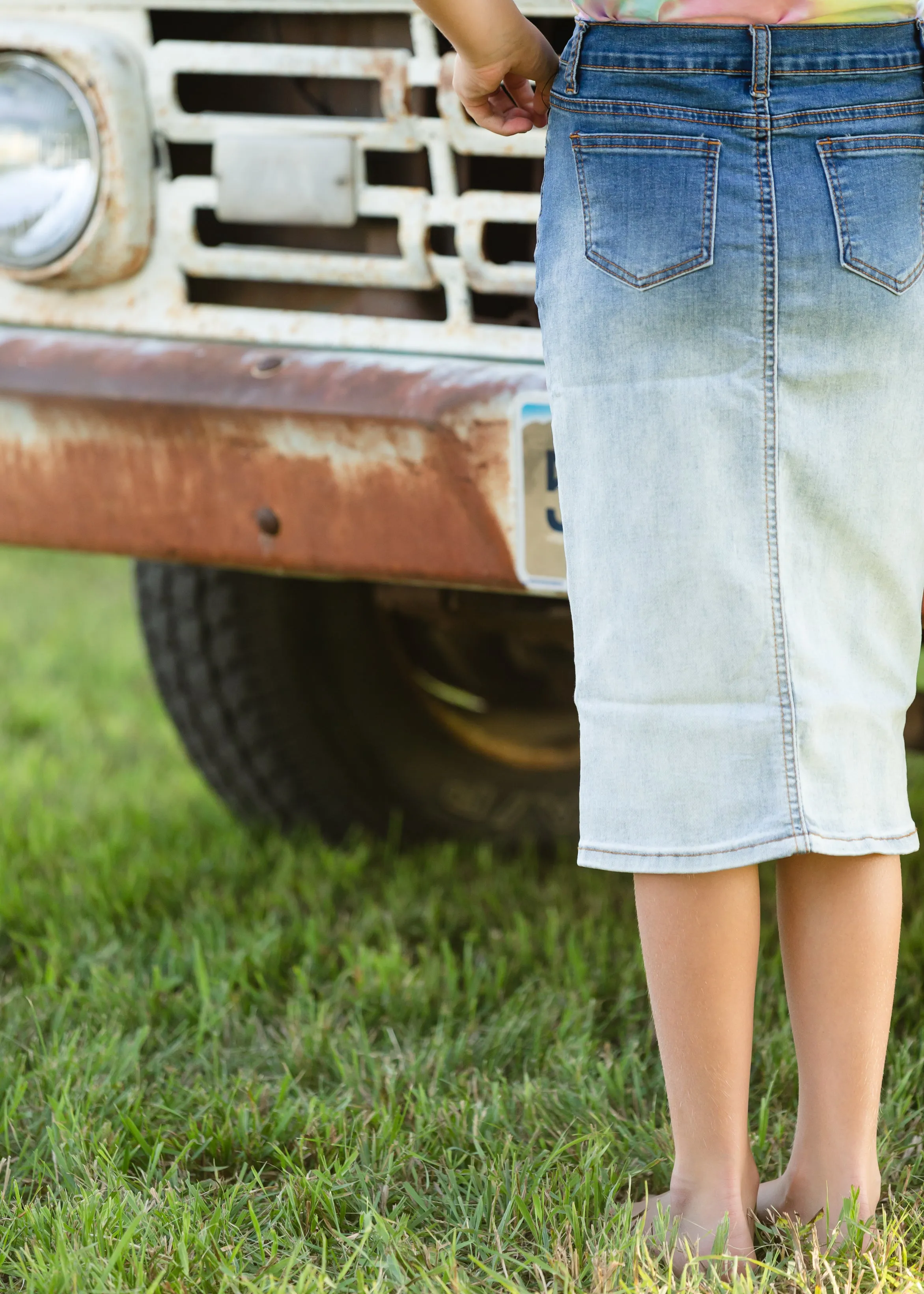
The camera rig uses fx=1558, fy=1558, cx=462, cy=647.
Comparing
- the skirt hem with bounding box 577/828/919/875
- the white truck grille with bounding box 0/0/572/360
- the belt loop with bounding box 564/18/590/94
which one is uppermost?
the belt loop with bounding box 564/18/590/94

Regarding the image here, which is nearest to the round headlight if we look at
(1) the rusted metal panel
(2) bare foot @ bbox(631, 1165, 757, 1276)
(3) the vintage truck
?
(3) the vintage truck

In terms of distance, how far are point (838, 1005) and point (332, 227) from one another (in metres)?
1.05

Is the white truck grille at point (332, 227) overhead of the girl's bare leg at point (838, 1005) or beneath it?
overhead

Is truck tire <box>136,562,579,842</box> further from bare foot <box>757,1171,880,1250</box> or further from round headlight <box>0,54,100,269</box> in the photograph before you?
→ bare foot <box>757,1171,880,1250</box>

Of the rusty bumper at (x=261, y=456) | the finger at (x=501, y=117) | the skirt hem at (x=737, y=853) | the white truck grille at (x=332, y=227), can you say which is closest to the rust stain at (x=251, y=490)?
the rusty bumper at (x=261, y=456)

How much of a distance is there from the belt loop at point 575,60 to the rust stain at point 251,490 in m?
0.46

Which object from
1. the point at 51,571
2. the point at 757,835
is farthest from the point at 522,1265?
the point at 51,571

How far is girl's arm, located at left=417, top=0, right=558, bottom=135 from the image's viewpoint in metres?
1.17

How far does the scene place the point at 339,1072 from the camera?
1.62 m

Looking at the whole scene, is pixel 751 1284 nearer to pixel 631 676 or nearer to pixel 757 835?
pixel 757 835

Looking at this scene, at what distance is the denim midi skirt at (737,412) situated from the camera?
3.74ft

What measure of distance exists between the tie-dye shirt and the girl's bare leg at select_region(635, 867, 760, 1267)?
637 millimetres

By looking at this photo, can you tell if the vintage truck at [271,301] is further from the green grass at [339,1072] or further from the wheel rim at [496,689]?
the green grass at [339,1072]

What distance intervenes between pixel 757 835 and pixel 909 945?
2.56ft
